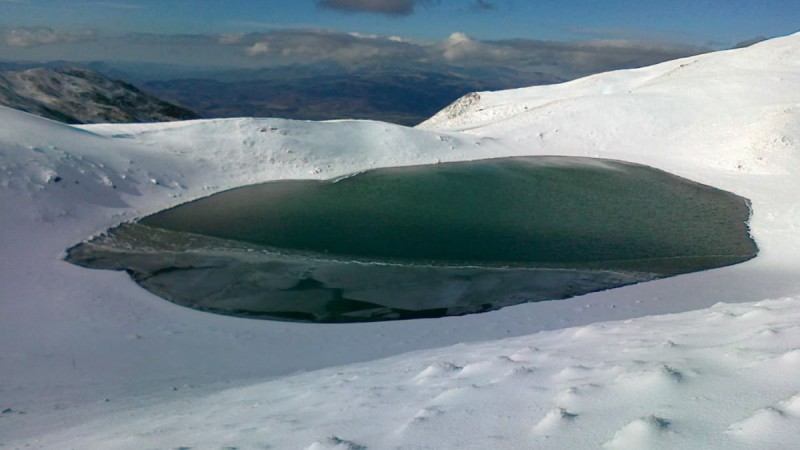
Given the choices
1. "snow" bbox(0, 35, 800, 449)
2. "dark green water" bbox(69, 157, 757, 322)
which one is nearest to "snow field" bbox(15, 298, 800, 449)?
"snow" bbox(0, 35, 800, 449)

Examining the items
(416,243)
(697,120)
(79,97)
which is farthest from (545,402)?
(79,97)

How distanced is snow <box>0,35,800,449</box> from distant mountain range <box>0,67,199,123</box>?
3211 centimetres

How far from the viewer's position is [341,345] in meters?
10.8

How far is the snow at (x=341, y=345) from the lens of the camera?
4602 mm

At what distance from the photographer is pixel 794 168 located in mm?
24797

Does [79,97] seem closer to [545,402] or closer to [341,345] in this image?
[341,345]

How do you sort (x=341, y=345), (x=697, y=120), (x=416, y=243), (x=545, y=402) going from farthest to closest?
(x=697, y=120) → (x=416, y=243) → (x=341, y=345) → (x=545, y=402)

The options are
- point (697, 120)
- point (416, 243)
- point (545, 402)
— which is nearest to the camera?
point (545, 402)

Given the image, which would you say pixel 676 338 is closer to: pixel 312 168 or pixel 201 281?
pixel 201 281

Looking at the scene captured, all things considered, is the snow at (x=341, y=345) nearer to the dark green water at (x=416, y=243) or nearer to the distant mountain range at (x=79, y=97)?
the dark green water at (x=416, y=243)

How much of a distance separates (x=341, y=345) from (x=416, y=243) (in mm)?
6860

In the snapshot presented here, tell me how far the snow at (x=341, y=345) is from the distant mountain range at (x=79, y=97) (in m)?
32.1

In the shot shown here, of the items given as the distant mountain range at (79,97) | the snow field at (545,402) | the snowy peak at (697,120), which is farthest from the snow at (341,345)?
the distant mountain range at (79,97)

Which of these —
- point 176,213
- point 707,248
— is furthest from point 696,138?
point 176,213
